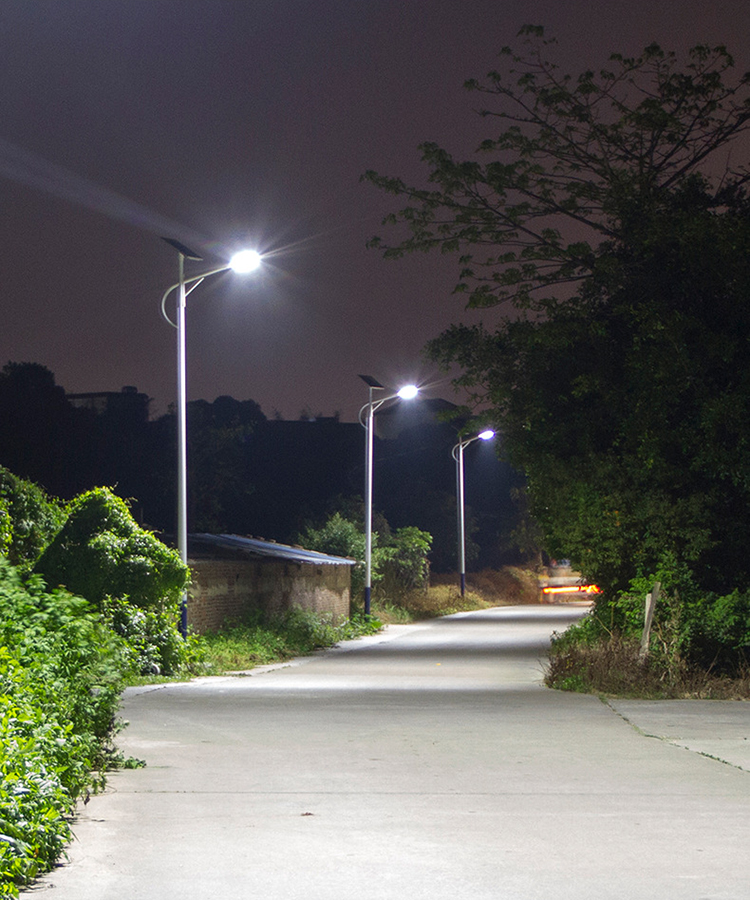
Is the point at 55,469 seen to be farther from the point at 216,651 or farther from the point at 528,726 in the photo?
the point at 528,726

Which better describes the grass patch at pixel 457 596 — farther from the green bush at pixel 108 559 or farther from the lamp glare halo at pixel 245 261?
the lamp glare halo at pixel 245 261

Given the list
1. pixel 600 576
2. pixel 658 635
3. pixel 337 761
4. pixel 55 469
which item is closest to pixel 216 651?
pixel 600 576

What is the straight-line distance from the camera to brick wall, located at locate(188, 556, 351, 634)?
2741 cm

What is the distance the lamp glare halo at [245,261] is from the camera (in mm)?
21500

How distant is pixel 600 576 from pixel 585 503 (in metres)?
1.45

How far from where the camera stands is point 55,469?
59.1 m

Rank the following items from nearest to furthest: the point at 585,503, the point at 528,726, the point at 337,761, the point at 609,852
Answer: the point at 609,852 < the point at 337,761 < the point at 528,726 < the point at 585,503

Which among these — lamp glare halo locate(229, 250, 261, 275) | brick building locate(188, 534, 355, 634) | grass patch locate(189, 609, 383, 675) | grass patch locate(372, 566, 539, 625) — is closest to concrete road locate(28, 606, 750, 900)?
grass patch locate(189, 609, 383, 675)

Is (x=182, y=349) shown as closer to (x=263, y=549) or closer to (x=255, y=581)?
(x=255, y=581)

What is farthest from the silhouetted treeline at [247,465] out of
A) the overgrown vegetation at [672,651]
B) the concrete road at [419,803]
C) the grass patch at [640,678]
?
the concrete road at [419,803]

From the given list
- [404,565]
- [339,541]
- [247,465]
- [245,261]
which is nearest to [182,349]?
[245,261]

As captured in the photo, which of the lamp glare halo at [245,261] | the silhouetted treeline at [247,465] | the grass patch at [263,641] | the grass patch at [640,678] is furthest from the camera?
the silhouetted treeline at [247,465]

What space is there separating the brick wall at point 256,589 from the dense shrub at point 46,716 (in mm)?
13761

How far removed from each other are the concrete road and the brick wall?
10129 mm
